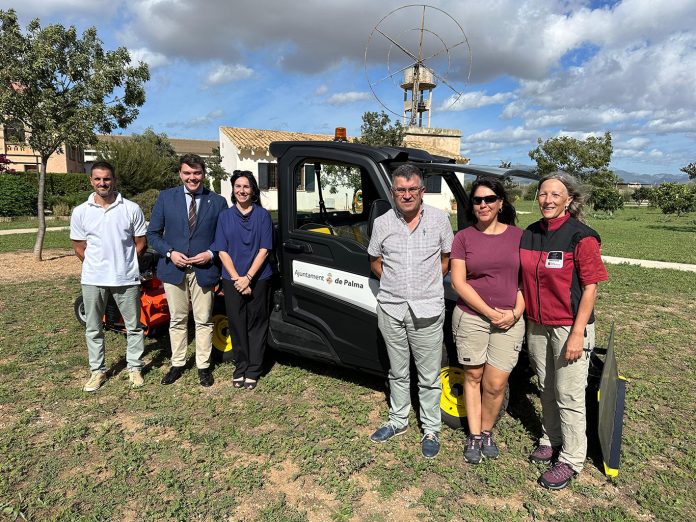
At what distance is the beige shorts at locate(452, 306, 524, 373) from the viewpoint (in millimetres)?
2859

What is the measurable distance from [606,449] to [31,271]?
386 inches

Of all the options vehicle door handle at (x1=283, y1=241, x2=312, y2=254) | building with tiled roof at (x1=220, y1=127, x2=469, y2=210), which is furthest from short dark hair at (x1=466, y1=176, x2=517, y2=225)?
building with tiled roof at (x1=220, y1=127, x2=469, y2=210)

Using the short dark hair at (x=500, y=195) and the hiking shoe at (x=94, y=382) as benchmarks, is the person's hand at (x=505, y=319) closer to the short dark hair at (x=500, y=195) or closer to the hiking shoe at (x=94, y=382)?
the short dark hair at (x=500, y=195)

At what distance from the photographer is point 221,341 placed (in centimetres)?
→ 465

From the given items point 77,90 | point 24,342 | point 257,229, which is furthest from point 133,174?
point 257,229

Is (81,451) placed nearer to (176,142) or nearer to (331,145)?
(331,145)

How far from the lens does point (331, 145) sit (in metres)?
3.53

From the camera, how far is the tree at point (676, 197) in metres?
19.6

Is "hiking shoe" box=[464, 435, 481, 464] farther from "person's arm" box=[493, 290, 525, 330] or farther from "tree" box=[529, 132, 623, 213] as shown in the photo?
"tree" box=[529, 132, 623, 213]

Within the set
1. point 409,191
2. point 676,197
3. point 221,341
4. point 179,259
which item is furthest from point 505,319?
point 676,197

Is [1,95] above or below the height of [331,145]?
above

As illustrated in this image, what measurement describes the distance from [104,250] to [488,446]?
327cm

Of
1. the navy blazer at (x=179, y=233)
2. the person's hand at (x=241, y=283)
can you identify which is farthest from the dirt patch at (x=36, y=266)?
the person's hand at (x=241, y=283)

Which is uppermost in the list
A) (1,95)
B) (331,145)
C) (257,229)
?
(1,95)
